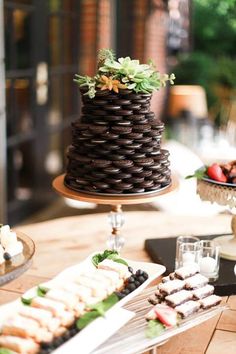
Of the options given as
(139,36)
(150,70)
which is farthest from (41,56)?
(150,70)

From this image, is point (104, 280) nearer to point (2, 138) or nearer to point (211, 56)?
point (2, 138)

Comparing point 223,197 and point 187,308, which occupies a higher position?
point 223,197

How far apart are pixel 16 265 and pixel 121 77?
0.63 m

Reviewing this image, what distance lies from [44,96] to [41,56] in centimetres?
33

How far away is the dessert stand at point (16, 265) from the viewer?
1.08 meters

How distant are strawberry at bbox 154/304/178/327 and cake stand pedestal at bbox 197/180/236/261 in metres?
0.52

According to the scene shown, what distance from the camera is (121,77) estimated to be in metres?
1.49

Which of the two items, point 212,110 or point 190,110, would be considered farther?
point 212,110

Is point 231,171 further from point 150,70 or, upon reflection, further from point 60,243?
point 60,243

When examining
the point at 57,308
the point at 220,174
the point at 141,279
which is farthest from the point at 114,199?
the point at 57,308

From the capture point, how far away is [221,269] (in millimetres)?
1584

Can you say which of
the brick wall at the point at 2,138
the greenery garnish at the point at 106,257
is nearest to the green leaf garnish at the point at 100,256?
the greenery garnish at the point at 106,257

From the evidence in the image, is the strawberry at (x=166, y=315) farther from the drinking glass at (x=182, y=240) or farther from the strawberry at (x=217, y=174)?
the strawberry at (x=217, y=174)

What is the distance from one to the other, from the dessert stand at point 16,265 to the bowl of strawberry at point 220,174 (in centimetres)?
64
